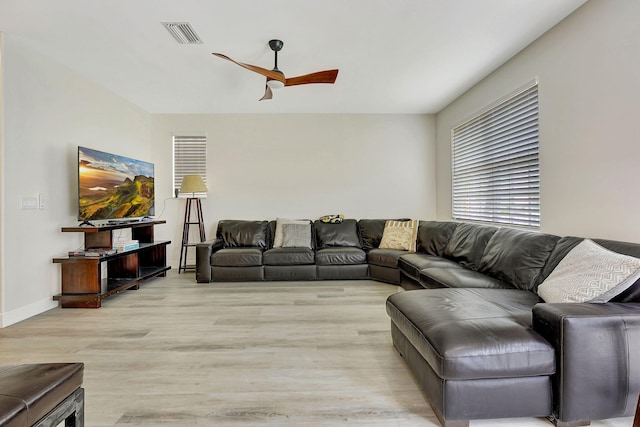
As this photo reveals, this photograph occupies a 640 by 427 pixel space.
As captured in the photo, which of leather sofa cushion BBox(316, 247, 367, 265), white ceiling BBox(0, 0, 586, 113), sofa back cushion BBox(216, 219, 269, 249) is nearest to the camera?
white ceiling BBox(0, 0, 586, 113)

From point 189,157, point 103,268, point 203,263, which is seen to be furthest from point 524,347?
point 189,157

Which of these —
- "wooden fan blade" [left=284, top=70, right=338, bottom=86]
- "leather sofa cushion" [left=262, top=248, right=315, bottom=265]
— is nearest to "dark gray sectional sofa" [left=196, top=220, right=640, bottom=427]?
"wooden fan blade" [left=284, top=70, right=338, bottom=86]

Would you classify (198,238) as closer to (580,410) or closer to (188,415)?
(188,415)

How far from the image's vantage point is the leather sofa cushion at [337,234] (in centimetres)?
491

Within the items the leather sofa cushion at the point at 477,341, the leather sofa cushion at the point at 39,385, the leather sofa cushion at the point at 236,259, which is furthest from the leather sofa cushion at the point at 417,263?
the leather sofa cushion at the point at 39,385

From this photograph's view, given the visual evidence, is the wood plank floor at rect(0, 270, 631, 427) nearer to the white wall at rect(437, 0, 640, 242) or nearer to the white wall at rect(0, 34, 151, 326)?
the white wall at rect(0, 34, 151, 326)

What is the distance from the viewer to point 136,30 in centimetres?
271

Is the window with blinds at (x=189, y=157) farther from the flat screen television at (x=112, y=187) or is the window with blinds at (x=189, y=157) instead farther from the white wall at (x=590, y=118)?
the white wall at (x=590, y=118)

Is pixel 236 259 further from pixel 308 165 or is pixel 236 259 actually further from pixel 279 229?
pixel 308 165

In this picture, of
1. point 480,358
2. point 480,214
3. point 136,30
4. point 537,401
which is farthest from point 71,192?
point 480,214

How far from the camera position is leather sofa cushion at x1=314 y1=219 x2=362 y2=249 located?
16.1 ft

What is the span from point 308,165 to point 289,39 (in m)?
2.58

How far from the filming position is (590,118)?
7.80 ft

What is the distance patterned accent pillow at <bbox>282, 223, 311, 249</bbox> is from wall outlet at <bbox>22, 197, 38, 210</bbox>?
2.94 metres
